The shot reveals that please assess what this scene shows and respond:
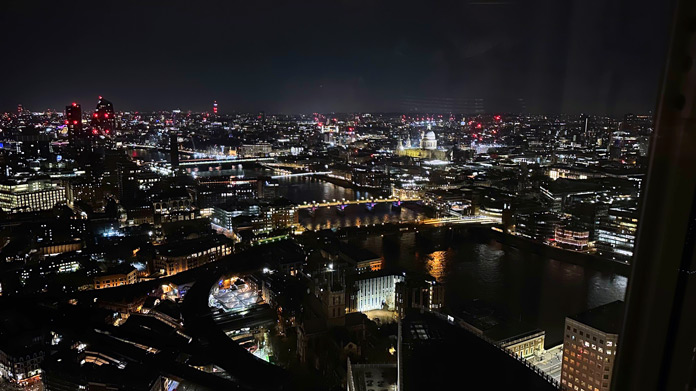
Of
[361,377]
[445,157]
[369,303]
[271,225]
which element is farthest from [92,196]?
[445,157]

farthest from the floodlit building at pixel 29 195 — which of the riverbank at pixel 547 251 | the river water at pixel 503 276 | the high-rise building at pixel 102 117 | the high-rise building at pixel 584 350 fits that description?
the high-rise building at pixel 102 117

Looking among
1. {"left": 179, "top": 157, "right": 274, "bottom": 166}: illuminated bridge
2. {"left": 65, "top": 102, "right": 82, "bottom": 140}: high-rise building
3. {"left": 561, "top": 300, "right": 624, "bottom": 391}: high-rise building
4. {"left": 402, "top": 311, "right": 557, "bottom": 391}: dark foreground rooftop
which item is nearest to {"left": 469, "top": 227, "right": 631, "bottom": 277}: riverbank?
{"left": 561, "top": 300, "right": 624, "bottom": 391}: high-rise building

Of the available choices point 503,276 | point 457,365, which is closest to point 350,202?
point 503,276

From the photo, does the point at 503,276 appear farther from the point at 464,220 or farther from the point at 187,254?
the point at 187,254

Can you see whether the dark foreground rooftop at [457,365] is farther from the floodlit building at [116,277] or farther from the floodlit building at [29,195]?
the floodlit building at [29,195]

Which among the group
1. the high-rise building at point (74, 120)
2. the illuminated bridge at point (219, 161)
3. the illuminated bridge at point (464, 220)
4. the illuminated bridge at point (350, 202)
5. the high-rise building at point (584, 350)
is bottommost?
the illuminated bridge at point (219, 161)

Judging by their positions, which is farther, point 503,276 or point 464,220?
point 464,220

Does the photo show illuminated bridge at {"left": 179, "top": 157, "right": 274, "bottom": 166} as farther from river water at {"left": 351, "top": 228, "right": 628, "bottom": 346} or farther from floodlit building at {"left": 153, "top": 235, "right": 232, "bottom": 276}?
river water at {"left": 351, "top": 228, "right": 628, "bottom": 346}

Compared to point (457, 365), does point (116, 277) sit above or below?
below
